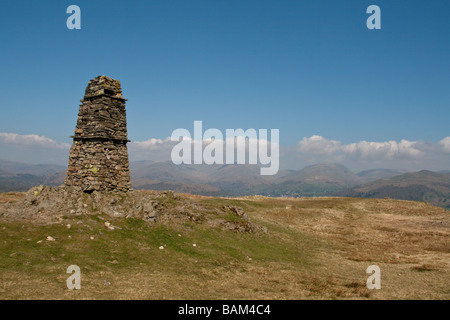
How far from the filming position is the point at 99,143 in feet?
98.3

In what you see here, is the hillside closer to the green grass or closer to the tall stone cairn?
the green grass

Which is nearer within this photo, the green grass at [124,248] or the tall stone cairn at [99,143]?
the green grass at [124,248]

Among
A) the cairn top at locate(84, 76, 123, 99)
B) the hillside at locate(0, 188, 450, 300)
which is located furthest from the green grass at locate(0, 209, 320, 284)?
the cairn top at locate(84, 76, 123, 99)

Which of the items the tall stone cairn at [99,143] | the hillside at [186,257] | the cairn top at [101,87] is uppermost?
the cairn top at [101,87]

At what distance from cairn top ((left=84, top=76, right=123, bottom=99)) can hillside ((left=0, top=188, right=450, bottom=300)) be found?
1084 cm

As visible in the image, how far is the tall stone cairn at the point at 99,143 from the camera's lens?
29734mm

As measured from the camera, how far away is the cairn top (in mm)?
30969

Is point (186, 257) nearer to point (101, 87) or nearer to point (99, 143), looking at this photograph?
point (99, 143)

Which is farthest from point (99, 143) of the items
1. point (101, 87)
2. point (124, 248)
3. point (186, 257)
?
point (186, 257)

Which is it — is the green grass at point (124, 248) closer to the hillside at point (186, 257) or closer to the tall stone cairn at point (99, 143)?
the hillside at point (186, 257)

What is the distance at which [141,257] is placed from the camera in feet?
75.4

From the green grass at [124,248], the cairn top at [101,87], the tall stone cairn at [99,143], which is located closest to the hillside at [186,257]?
the green grass at [124,248]
